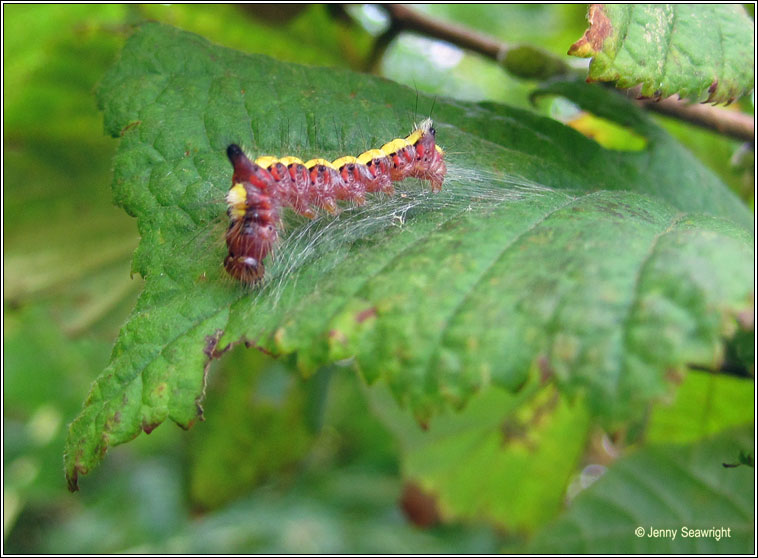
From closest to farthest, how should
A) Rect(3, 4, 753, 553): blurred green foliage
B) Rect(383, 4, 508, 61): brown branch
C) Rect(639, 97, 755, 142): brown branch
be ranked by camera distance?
Rect(639, 97, 755, 142): brown branch → Rect(383, 4, 508, 61): brown branch → Rect(3, 4, 753, 553): blurred green foliage

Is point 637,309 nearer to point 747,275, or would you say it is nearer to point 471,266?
point 747,275

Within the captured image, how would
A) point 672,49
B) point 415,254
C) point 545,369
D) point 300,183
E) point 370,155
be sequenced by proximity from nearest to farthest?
point 545,369 < point 415,254 < point 672,49 < point 300,183 < point 370,155

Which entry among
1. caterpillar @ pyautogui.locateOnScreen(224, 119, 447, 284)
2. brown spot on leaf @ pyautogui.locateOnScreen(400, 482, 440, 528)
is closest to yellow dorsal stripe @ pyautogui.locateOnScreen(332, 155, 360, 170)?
caterpillar @ pyautogui.locateOnScreen(224, 119, 447, 284)

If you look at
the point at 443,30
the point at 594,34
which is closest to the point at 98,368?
the point at 443,30

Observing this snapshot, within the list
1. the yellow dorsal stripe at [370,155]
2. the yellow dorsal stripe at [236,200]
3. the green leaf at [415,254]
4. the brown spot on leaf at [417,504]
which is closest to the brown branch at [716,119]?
the green leaf at [415,254]

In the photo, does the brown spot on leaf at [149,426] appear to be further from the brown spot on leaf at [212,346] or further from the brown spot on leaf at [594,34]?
the brown spot on leaf at [594,34]

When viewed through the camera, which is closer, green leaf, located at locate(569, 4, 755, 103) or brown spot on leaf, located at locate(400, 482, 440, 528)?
green leaf, located at locate(569, 4, 755, 103)

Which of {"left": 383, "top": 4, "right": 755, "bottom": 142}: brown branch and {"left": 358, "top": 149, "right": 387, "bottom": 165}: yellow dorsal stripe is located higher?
{"left": 383, "top": 4, "right": 755, "bottom": 142}: brown branch

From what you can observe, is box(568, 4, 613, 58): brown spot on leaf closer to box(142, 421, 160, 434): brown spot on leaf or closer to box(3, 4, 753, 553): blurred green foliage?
box(142, 421, 160, 434): brown spot on leaf

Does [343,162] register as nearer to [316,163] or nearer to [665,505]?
[316,163]
